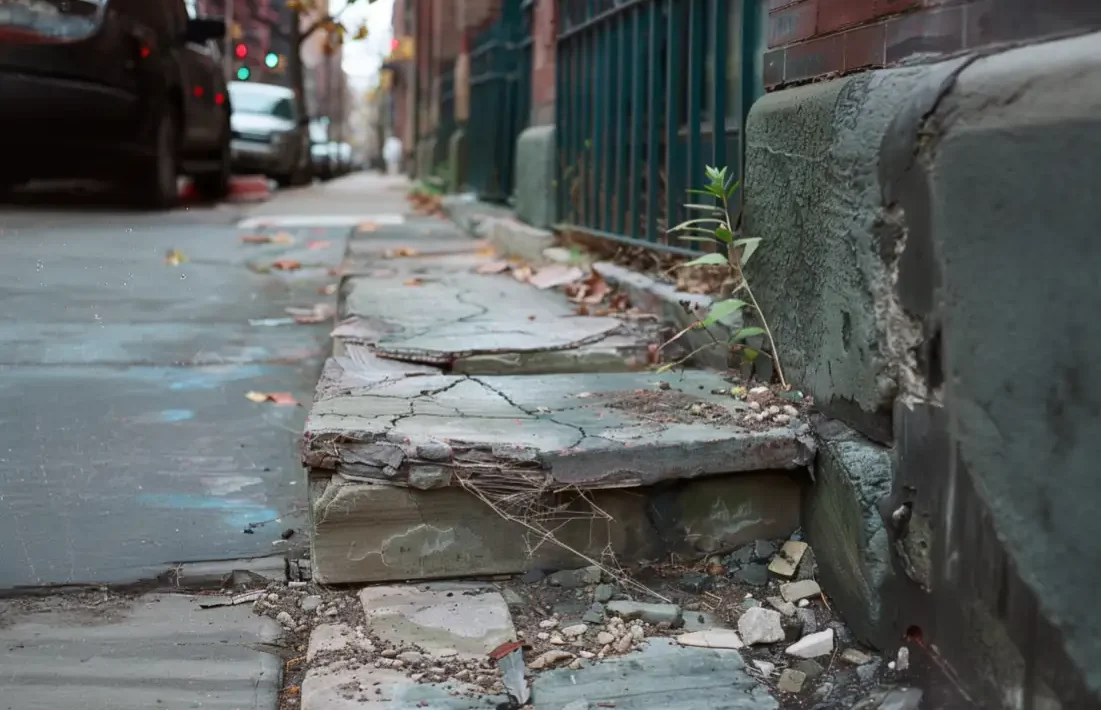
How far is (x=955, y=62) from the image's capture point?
5.76ft

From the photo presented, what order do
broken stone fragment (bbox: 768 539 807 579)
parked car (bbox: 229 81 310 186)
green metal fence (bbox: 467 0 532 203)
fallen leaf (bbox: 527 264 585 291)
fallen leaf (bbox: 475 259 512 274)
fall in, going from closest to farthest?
broken stone fragment (bbox: 768 539 807 579)
fallen leaf (bbox: 527 264 585 291)
fallen leaf (bbox: 475 259 512 274)
green metal fence (bbox: 467 0 532 203)
parked car (bbox: 229 81 310 186)

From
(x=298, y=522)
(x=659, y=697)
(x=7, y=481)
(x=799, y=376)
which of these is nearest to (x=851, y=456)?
(x=799, y=376)

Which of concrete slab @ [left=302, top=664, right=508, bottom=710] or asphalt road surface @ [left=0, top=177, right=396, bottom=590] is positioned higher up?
asphalt road surface @ [left=0, top=177, right=396, bottom=590]

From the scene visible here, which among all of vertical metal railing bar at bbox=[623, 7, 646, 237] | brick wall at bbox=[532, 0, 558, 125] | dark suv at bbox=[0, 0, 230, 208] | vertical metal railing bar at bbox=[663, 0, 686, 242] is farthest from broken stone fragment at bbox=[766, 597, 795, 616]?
dark suv at bbox=[0, 0, 230, 208]

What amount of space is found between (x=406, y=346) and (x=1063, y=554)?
1.99 m

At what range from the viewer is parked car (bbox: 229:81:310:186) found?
15.3m

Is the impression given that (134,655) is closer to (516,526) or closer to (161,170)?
(516,526)

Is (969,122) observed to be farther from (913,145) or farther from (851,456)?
(851,456)

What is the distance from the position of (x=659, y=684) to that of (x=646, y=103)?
112 inches

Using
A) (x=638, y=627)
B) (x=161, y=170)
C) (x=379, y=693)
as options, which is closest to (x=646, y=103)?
(x=638, y=627)

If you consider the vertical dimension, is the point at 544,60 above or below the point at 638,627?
above

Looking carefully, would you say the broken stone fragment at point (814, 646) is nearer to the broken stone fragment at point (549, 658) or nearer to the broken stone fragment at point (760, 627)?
the broken stone fragment at point (760, 627)

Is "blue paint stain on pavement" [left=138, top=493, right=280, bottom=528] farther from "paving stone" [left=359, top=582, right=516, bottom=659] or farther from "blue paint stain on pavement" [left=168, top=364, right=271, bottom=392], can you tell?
"blue paint stain on pavement" [left=168, top=364, right=271, bottom=392]

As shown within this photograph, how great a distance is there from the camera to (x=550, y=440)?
7.24ft
